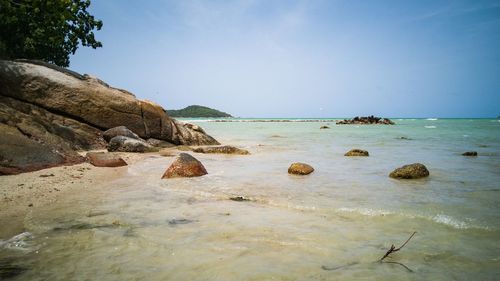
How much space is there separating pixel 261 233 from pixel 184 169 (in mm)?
3772

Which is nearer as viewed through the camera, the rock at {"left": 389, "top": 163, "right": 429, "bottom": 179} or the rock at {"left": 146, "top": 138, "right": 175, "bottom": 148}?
the rock at {"left": 389, "top": 163, "right": 429, "bottom": 179}

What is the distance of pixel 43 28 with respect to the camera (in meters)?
14.4

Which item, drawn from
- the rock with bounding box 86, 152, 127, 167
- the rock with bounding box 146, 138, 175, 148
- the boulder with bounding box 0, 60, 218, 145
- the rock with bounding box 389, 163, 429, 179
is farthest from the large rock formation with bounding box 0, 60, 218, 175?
the rock with bounding box 389, 163, 429, 179

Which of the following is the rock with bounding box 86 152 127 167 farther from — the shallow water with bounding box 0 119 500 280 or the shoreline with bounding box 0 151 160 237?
the shallow water with bounding box 0 119 500 280

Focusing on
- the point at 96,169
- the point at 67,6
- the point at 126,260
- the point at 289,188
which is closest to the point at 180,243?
the point at 126,260

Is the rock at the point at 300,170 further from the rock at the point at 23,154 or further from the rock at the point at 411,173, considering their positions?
the rock at the point at 23,154

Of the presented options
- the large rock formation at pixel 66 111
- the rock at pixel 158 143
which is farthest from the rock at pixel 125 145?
the rock at pixel 158 143

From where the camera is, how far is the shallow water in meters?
2.61

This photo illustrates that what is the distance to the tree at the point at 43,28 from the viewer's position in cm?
1170

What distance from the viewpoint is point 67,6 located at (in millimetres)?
11898

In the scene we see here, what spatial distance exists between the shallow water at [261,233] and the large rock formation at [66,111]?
394 cm

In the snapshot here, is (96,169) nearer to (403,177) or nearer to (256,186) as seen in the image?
(256,186)

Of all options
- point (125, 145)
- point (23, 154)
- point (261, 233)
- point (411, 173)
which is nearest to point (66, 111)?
point (125, 145)

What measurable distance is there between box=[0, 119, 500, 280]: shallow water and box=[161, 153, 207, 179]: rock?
0.54 m
